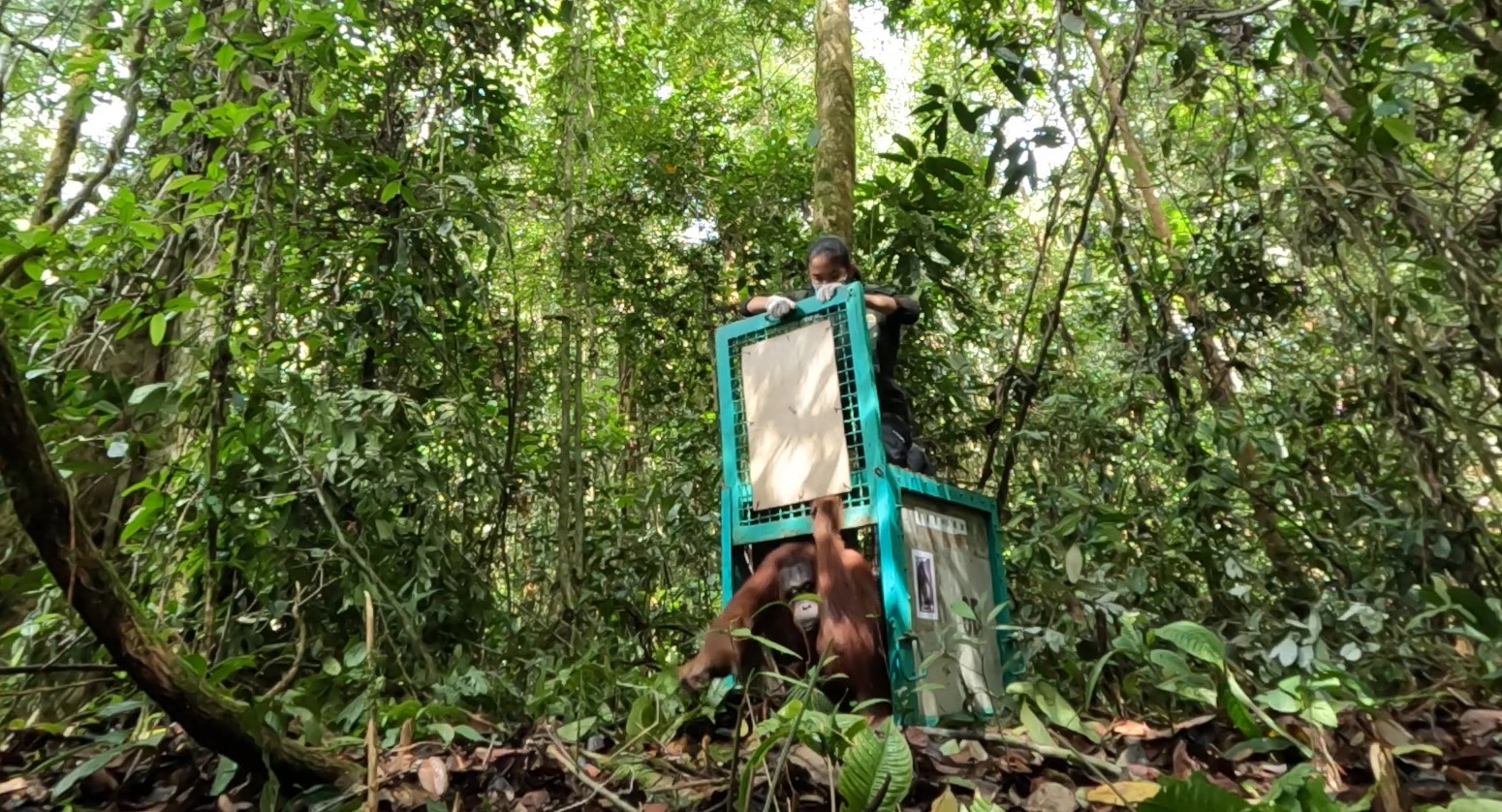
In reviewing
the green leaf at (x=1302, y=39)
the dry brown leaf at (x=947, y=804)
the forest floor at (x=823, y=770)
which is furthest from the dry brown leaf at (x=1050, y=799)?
the green leaf at (x=1302, y=39)

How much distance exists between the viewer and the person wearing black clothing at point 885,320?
2879 millimetres

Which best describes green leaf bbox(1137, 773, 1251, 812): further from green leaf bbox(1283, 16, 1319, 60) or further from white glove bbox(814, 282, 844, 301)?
green leaf bbox(1283, 16, 1319, 60)

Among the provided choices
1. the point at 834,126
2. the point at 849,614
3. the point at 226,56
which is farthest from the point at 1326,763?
the point at 834,126

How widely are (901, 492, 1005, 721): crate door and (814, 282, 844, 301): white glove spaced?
0.62m

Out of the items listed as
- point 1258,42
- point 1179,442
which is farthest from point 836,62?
point 1179,442

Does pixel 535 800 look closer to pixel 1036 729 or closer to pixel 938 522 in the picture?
pixel 1036 729

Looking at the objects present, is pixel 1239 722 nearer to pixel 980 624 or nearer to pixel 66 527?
pixel 980 624

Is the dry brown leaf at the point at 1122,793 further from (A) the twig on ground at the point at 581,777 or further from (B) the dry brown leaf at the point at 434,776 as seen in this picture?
(B) the dry brown leaf at the point at 434,776

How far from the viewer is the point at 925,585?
2.41 m

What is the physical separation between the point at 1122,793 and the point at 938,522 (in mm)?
1185

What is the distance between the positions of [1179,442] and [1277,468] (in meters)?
0.31

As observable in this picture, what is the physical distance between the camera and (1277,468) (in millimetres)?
3109

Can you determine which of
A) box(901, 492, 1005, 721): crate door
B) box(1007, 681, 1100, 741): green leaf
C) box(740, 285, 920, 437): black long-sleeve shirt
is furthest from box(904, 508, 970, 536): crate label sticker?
box(1007, 681, 1100, 741): green leaf

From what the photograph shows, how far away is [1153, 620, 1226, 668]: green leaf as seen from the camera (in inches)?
62.3
